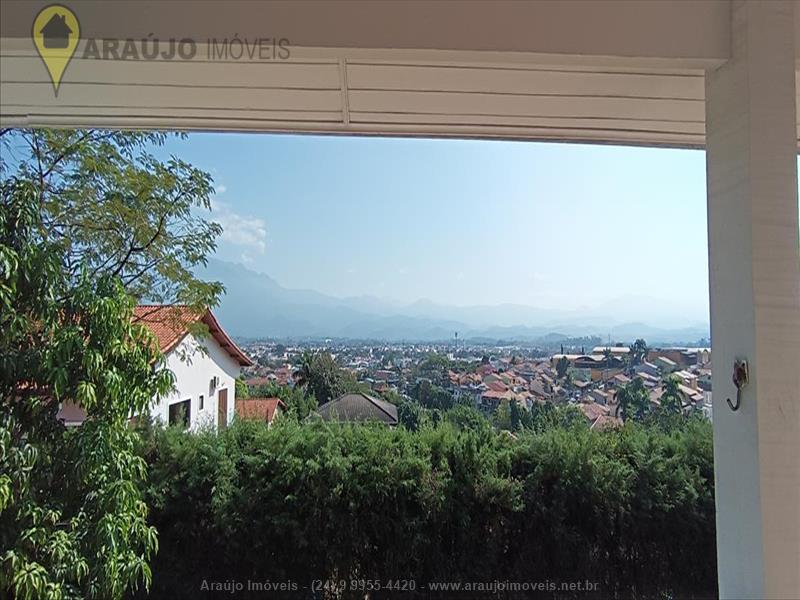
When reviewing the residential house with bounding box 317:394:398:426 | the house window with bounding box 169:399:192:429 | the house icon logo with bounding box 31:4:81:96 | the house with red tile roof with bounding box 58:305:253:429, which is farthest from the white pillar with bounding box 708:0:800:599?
the house window with bounding box 169:399:192:429

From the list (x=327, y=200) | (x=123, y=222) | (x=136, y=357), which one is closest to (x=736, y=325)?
(x=327, y=200)

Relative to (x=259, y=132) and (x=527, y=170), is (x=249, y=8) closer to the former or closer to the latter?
(x=259, y=132)

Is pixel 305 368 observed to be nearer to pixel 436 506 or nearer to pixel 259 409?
pixel 259 409

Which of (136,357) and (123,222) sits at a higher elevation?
(123,222)

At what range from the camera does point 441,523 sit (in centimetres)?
213

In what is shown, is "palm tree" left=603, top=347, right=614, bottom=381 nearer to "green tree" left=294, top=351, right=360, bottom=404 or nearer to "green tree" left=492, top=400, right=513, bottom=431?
"green tree" left=492, top=400, right=513, bottom=431

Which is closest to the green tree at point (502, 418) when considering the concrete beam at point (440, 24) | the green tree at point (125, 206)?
the green tree at point (125, 206)

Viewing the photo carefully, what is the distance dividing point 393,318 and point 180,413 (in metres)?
1.10

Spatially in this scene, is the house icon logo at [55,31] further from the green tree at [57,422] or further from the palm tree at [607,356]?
the palm tree at [607,356]

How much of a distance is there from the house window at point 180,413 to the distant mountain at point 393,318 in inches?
16.6

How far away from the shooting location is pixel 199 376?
2178 millimetres

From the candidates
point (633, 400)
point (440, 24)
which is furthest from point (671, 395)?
point (440, 24)

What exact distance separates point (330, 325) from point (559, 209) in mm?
1212

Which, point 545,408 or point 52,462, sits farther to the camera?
point 545,408
